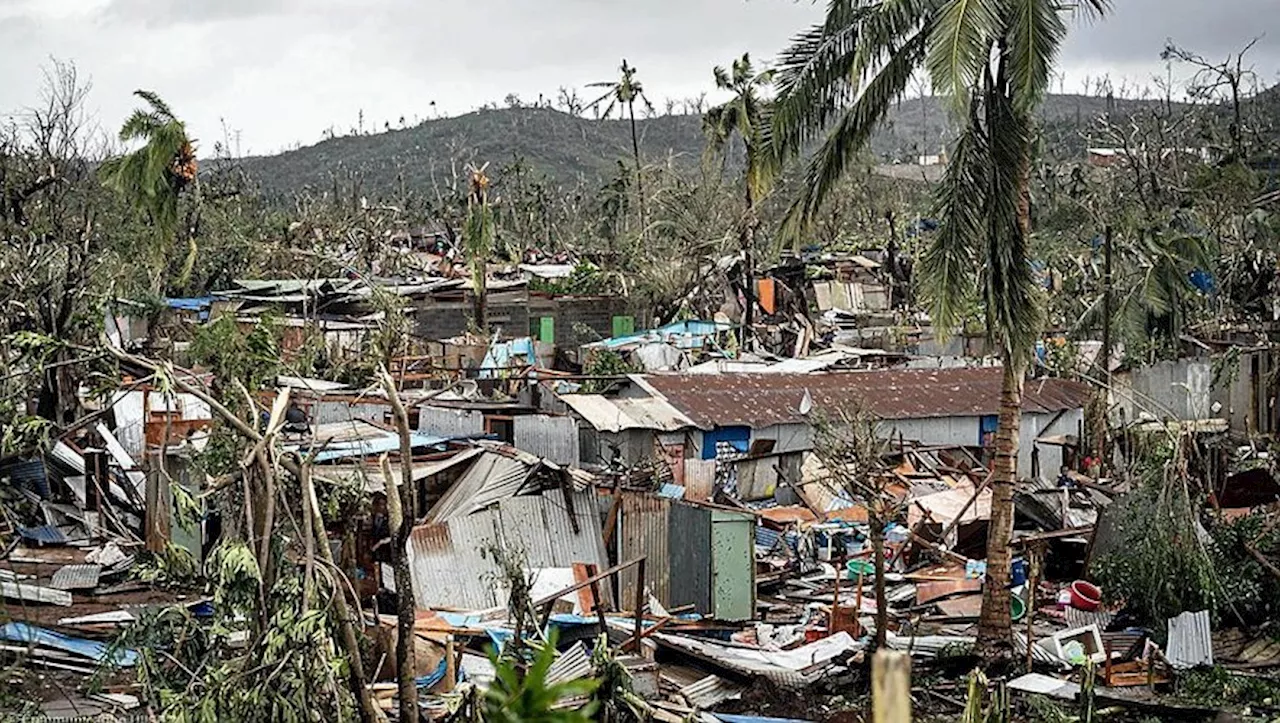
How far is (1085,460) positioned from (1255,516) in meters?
6.65

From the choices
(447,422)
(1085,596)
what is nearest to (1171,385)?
(1085,596)

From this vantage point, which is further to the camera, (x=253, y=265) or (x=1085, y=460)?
(x=253, y=265)

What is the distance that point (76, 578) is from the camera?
14.5 metres

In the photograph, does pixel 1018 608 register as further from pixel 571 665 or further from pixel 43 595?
pixel 43 595

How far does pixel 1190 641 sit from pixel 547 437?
28.1 feet

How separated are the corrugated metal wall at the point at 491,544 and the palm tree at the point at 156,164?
188 inches

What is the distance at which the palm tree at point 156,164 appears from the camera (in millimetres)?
14562

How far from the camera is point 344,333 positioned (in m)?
27.3

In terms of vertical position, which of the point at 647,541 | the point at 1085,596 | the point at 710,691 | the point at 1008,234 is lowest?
the point at 710,691

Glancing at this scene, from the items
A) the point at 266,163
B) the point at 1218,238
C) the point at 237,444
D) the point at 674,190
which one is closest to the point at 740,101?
the point at 674,190

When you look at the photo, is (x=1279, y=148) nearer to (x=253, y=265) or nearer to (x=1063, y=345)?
(x=1063, y=345)

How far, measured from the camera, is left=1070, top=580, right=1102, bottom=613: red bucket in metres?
14.3

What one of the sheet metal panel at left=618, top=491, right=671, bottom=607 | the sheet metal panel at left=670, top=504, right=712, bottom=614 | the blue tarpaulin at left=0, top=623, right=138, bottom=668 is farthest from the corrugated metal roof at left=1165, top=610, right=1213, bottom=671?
the blue tarpaulin at left=0, top=623, right=138, bottom=668

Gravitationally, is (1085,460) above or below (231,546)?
below
